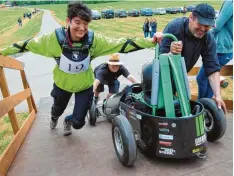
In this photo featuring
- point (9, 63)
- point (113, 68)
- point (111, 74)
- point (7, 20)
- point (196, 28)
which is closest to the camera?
point (196, 28)

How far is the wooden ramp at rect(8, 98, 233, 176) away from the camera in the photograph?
139 inches

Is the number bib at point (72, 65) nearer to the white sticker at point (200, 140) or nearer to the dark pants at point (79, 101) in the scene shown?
the dark pants at point (79, 101)

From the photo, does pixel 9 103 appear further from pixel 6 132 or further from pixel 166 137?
pixel 166 137

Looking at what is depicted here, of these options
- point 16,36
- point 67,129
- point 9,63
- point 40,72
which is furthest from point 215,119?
point 16,36

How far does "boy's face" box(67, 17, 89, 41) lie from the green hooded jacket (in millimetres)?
245

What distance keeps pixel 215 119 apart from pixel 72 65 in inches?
72.7

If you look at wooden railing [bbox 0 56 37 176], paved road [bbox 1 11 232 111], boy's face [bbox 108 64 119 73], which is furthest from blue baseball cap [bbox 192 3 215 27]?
paved road [bbox 1 11 232 111]

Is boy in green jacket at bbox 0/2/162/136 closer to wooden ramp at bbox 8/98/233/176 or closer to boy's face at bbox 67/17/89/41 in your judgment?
boy's face at bbox 67/17/89/41

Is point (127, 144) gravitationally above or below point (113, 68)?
below

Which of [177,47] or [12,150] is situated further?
[12,150]

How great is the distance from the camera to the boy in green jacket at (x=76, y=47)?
377cm

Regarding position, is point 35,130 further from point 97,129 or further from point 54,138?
point 97,129

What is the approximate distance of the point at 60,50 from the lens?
3965 mm

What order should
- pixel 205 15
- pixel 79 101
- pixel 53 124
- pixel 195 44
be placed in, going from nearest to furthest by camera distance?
pixel 205 15 < pixel 195 44 < pixel 79 101 < pixel 53 124
